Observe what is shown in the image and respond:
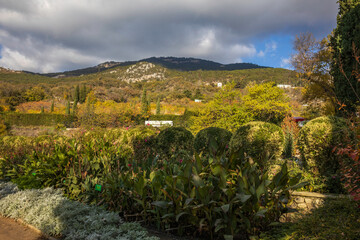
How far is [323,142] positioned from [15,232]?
4.63 metres

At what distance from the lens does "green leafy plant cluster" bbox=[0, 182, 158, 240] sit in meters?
2.20

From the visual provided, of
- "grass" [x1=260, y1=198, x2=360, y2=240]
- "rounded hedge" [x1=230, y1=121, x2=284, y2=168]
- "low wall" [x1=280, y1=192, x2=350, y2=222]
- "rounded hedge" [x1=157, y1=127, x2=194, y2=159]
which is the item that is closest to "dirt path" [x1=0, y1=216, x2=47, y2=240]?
"grass" [x1=260, y1=198, x2=360, y2=240]

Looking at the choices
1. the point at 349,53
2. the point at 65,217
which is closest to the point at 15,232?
the point at 65,217

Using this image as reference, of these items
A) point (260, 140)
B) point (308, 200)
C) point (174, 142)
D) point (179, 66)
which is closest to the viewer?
point (308, 200)

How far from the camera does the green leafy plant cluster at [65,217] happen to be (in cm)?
220

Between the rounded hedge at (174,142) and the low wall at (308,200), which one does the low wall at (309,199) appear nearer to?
the low wall at (308,200)

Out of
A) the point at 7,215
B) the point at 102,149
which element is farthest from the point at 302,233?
the point at 7,215

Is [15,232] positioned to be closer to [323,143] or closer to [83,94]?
[323,143]

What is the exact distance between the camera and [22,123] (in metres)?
23.1

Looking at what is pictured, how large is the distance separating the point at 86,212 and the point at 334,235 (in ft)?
8.61

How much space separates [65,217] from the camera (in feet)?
8.38

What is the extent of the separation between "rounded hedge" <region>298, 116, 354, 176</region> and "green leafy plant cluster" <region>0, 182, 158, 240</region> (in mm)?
3200

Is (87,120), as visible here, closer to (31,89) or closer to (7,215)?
(7,215)

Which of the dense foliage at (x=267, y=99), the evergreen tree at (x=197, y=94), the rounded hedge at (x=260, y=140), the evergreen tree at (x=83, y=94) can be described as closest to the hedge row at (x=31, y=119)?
the evergreen tree at (x=83, y=94)
